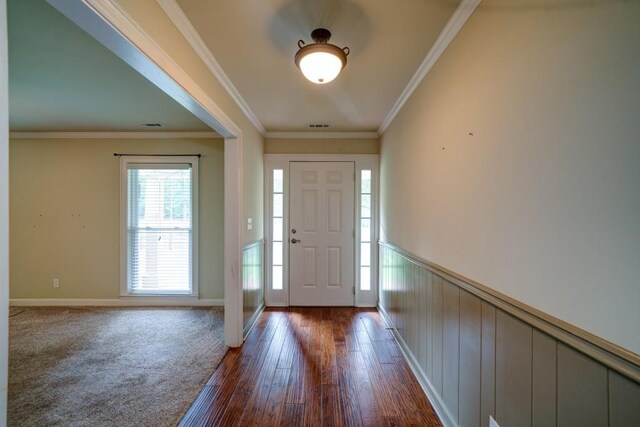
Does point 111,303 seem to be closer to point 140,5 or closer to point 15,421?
point 15,421

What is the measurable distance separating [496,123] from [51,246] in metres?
5.16

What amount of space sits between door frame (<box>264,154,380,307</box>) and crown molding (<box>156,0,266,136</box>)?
111 centimetres

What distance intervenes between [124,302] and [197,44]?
11.7ft

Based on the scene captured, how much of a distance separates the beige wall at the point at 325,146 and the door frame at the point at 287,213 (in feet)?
0.22

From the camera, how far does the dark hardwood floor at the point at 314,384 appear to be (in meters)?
1.70

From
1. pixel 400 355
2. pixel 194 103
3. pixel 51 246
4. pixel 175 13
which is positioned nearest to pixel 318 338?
pixel 400 355

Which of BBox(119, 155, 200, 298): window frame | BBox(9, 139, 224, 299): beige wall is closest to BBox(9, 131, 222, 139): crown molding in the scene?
BBox(9, 139, 224, 299): beige wall

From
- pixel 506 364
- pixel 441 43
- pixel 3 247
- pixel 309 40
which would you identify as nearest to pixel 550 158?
pixel 506 364

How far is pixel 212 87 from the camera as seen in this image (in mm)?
2033

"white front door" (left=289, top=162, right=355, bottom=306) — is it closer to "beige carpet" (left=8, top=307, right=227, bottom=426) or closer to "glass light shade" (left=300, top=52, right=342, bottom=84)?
"beige carpet" (left=8, top=307, right=227, bottom=426)

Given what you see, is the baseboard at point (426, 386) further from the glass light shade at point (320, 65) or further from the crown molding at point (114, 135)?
the crown molding at point (114, 135)

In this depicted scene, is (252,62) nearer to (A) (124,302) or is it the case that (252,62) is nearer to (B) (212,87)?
(B) (212,87)

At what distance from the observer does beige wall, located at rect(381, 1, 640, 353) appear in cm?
69

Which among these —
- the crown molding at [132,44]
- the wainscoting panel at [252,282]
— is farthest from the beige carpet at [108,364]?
the crown molding at [132,44]
